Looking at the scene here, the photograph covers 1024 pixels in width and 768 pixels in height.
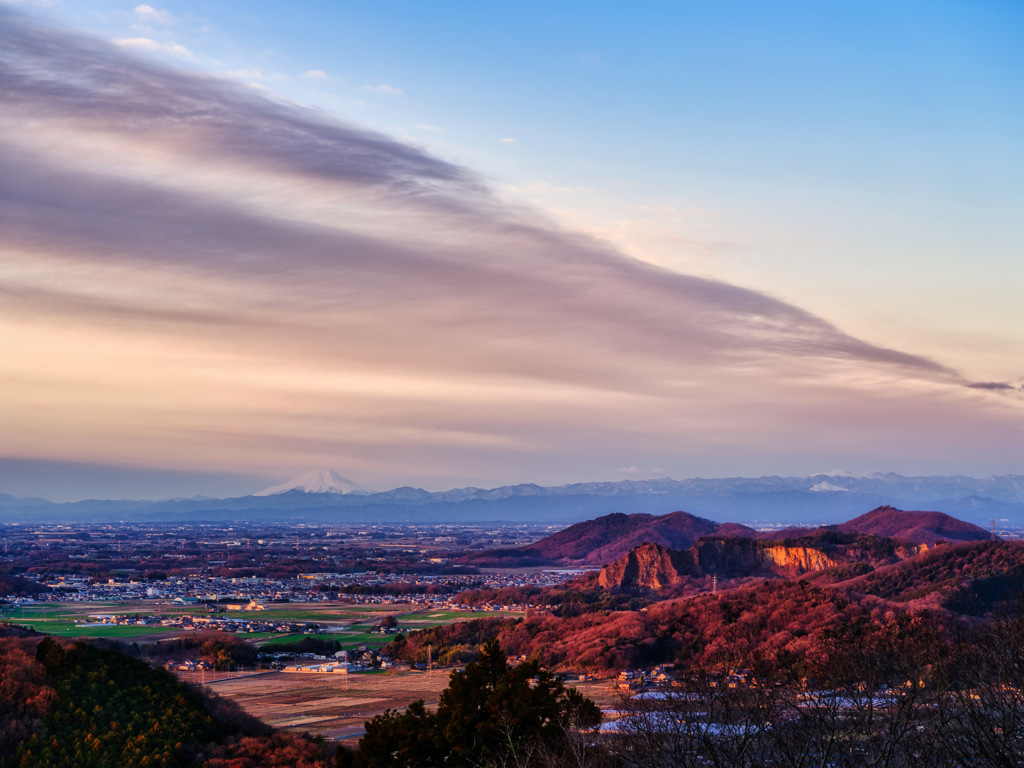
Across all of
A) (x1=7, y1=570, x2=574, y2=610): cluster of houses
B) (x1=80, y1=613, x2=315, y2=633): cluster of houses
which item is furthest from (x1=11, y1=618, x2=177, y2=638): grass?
(x1=7, y1=570, x2=574, y2=610): cluster of houses

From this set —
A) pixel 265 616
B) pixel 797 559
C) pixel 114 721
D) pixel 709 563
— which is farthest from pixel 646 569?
Result: pixel 114 721

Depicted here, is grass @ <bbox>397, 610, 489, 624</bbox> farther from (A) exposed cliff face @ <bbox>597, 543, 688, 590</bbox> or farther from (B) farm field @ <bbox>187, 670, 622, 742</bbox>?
(B) farm field @ <bbox>187, 670, 622, 742</bbox>

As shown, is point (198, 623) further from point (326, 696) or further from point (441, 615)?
point (326, 696)

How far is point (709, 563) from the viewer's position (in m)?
137

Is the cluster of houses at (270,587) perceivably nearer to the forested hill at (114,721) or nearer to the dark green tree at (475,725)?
the forested hill at (114,721)

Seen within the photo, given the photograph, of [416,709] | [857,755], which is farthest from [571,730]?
[857,755]

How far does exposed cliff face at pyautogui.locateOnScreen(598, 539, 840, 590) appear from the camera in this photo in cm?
13138

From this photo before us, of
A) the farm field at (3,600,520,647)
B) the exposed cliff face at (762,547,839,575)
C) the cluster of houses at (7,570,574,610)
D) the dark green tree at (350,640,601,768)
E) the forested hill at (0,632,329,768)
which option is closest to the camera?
the dark green tree at (350,640,601,768)

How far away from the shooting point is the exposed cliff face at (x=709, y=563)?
431 feet

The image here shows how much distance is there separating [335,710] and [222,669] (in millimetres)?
20675

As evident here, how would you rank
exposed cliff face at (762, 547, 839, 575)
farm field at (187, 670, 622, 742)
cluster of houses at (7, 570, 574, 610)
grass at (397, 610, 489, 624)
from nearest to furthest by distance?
farm field at (187, 670, 622, 742) → grass at (397, 610, 489, 624) → exposed cliff face at (762, 547, 839, 575) → cluster of houses at (7, 570, 574, 610)

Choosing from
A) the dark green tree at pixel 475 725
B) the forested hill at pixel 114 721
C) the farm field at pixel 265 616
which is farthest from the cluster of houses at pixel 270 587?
the dark green tree at pixel 475 725

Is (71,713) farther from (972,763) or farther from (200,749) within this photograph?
(972,763)

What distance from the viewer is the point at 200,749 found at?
33.1m
